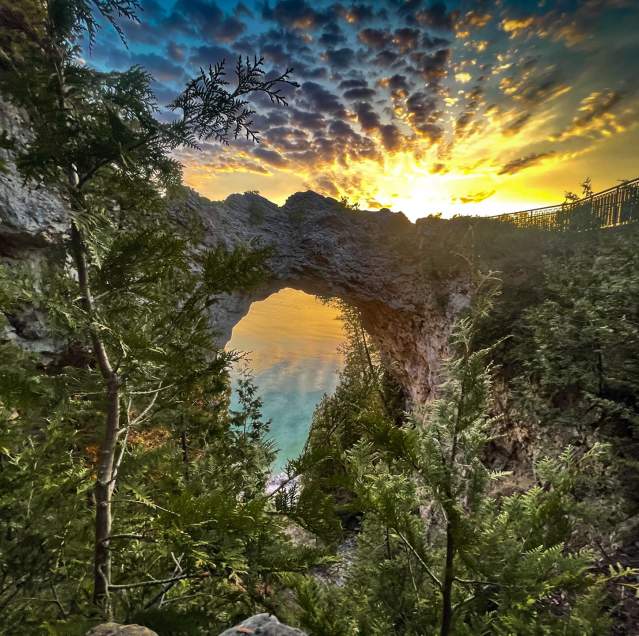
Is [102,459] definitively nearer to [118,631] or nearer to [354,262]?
[118,631]

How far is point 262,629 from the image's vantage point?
1364 millimetres

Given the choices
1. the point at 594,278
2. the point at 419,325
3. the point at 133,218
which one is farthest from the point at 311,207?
the point at 133,218

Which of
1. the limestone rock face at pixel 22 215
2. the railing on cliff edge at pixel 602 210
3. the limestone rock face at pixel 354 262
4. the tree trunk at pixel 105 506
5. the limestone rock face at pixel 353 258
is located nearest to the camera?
the tree trunk at pixel 105 506

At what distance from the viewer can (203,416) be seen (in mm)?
4969

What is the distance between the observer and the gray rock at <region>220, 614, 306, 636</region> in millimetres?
1340

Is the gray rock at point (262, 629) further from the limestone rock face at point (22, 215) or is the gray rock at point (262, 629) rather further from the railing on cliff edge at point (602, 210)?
the railing on cliff edge at point (602, 210)

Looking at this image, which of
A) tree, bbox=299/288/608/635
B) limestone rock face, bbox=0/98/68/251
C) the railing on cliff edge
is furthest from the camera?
the railing on cliff edge

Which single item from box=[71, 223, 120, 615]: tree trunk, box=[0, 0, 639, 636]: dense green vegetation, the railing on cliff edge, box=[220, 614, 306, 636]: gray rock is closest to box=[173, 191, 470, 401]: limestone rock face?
the railing on cliff edge

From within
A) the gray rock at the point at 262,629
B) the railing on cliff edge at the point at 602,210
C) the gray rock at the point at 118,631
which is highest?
the railing on cliff edge at the point at 602,210

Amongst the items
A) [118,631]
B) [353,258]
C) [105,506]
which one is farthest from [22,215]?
[353,258]

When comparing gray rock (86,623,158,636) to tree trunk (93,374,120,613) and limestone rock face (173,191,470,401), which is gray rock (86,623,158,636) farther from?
limestone rock face (173,191,470,401)

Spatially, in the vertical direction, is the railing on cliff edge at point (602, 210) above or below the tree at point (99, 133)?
above

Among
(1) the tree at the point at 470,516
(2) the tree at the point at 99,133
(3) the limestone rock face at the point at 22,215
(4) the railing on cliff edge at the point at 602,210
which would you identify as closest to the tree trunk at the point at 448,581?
(1) the tree at the point at 470,516

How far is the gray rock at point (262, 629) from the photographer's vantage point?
1.34m
